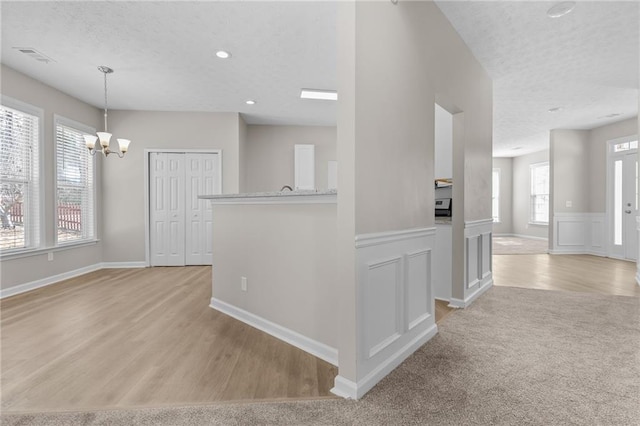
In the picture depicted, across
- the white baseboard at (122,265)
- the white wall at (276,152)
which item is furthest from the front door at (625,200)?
the white baseboard at (122,265)

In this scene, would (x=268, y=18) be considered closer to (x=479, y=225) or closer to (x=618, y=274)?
(x=479, y=225)

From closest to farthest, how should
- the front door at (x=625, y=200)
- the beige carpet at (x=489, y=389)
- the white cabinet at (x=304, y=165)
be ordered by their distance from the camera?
the beige carpet at (x=489, y=389) < the front door at (x=625, y=200) < the white cabinet at (x=304, y=165)

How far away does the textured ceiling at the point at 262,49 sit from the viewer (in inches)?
111

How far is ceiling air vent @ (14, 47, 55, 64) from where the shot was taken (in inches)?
136

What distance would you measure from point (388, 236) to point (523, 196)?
10.1 metres

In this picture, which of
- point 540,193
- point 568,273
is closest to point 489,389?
point 568,273

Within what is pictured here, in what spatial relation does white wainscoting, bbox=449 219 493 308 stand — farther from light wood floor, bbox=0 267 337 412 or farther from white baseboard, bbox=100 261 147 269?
white baseboard, bbox=100 261 147 269

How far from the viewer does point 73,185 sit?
492cm

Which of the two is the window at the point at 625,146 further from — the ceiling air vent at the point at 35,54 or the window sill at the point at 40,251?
the window sill at the point at 40,251

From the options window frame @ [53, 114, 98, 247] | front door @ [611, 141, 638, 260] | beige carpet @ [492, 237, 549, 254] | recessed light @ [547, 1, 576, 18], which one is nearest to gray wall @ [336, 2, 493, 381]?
recessed light @ [547, 1, 576, 18]

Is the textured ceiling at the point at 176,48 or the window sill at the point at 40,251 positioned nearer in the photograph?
the textured ceiling at the point at 176,48

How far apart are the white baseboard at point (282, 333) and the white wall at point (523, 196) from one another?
9558 millimetres

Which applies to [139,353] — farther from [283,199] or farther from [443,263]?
[443,263]

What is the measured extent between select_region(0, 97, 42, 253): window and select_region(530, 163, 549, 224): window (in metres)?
11.3
